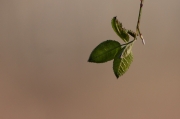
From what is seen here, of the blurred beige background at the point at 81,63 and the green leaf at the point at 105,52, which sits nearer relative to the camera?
the green leaf at the point at 105,52

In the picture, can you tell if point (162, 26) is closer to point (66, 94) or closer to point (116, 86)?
point (116, 86)

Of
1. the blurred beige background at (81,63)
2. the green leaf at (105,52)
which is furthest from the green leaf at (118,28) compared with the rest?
the blurred beige background at (81,63)

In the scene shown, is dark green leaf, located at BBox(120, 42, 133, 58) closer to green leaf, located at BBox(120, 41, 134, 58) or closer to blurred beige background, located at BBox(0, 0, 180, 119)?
green leaf, located at BBox(120, 41, 134, 58)

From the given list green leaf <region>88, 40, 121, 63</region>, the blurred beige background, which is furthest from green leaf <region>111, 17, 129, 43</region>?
the blurred beige background

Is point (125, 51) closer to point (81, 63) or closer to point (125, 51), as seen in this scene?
point (125, 51)

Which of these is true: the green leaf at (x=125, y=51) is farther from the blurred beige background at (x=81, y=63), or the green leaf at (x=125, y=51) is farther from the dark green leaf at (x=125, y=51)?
the blurred beige background at (x=81, y=63)

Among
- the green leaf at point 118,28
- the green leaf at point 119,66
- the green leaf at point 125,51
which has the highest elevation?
the green leaf at point 118,28

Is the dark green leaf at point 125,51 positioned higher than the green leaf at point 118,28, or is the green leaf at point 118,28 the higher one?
the green leaf at point 118,28

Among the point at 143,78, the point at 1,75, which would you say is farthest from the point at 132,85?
the point at 1,75
